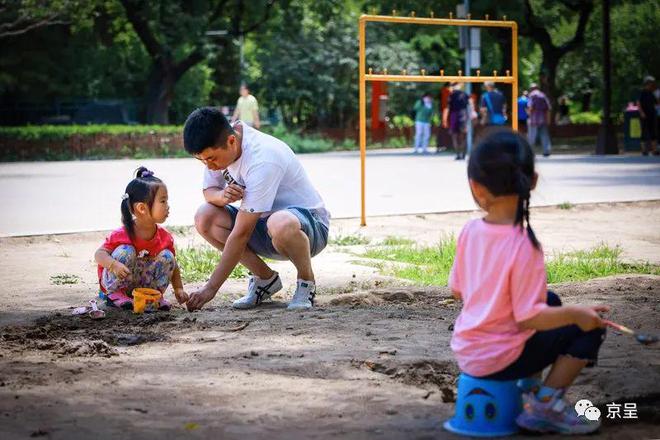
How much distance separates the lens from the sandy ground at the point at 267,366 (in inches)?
158

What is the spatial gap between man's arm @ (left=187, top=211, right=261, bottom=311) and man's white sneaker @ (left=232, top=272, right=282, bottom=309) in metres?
0.51

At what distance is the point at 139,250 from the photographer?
257 inches

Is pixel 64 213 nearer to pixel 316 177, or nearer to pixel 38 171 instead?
pixel 316 177

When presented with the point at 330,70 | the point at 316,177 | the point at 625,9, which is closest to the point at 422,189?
the point at 316,177

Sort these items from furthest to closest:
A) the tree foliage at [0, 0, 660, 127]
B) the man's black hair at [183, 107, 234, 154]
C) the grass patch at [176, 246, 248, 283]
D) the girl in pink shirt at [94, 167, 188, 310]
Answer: the tree foliage at [0, 0, 660, 127] < the grass patch at [176, 246, 248, 283] < the girl in pink shirt at [94, 167, 188, 310] < the man's black hair at [183, 107, 234, 154]

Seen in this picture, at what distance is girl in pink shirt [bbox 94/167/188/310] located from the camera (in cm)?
640

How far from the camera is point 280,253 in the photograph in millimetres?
6672

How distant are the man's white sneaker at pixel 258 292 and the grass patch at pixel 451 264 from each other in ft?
3.90

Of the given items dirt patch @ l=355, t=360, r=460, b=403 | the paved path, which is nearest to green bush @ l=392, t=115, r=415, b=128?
the paved path

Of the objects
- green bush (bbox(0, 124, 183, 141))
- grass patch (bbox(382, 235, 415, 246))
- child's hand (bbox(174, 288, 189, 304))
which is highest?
green bush (bbox(0, 124, 183, 141))

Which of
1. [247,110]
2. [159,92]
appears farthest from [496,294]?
[159,92]

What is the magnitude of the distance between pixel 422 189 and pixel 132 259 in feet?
33.6

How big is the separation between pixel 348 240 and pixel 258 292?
3.38 meters

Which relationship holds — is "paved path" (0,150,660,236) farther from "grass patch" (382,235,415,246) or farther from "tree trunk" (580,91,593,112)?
"tree trunk" (580,91,593,112)
